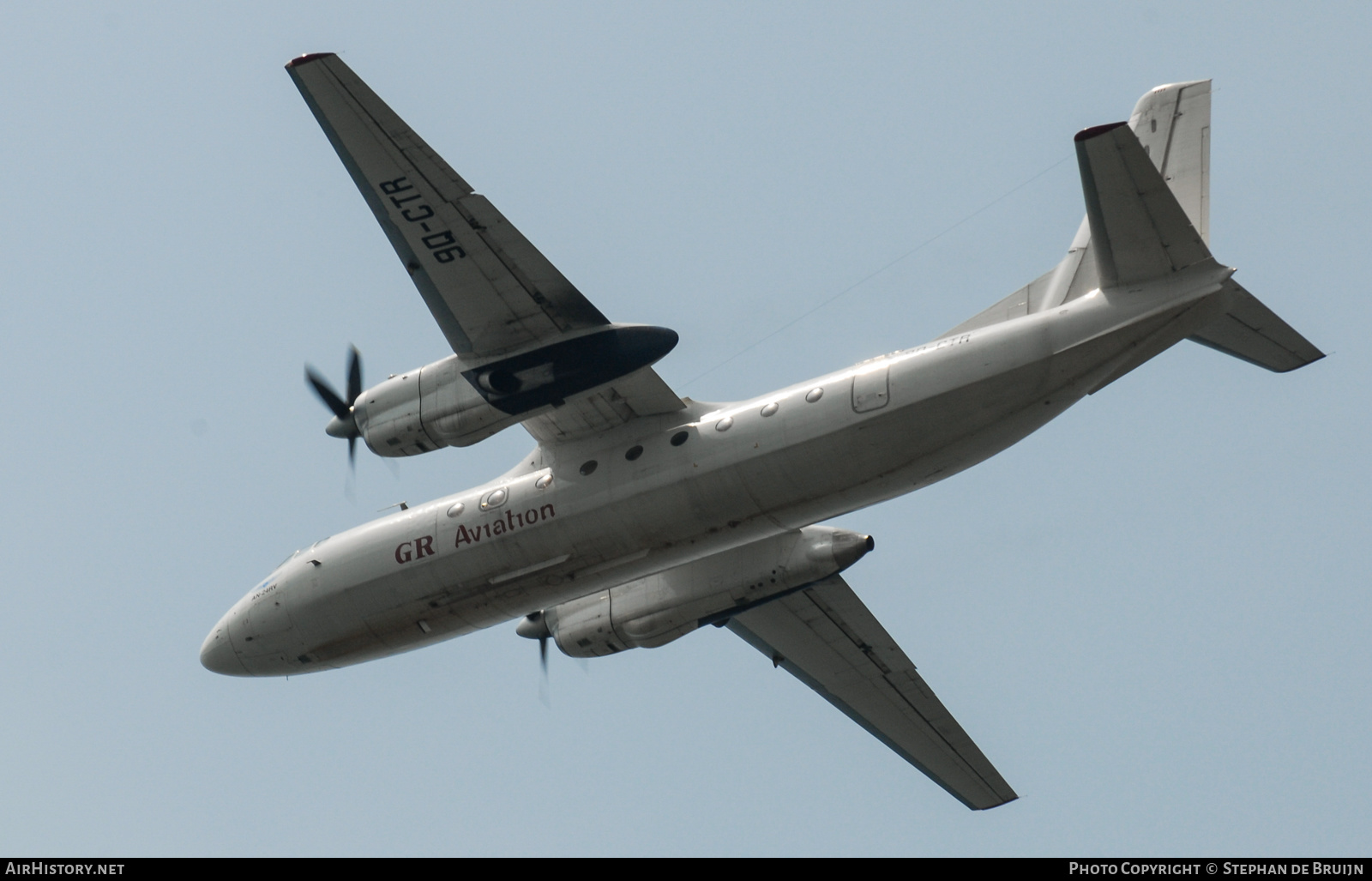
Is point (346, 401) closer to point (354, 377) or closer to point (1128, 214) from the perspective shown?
point (354, 377)

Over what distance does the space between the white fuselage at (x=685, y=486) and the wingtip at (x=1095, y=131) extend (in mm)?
2770

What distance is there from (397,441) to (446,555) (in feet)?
8.27

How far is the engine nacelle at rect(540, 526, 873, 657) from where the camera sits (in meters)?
28.8

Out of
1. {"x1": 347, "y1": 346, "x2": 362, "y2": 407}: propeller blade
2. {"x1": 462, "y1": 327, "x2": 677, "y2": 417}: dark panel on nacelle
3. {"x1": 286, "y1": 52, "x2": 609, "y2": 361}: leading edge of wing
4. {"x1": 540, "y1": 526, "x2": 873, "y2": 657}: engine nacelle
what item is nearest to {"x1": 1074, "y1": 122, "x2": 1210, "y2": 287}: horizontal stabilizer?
{"x1": 462, "y1": 327, "x2": 677, "y2": 417}: dark panel on nacelle

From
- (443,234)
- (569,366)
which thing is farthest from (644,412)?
(443,234)

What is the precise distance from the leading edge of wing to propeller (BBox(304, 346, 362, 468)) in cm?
274

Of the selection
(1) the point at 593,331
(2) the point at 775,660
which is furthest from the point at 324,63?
(2) the point at 775,660

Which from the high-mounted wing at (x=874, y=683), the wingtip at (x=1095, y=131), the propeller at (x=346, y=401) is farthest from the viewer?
the high-mounted wing at (x=874, y=683)

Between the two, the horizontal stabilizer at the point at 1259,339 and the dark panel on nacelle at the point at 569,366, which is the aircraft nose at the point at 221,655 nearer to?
the dark panel on nacelle at the point at 569,366

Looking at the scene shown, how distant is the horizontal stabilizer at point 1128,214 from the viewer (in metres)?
21.6

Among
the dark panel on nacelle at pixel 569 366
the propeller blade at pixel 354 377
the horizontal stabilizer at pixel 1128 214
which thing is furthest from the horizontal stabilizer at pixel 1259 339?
the propeller blade at pixel 354 377

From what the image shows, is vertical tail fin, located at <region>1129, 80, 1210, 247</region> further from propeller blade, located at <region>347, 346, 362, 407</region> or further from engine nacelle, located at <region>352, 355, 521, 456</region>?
propeller blade, located at <region>347, 346, 362, 407</region>
